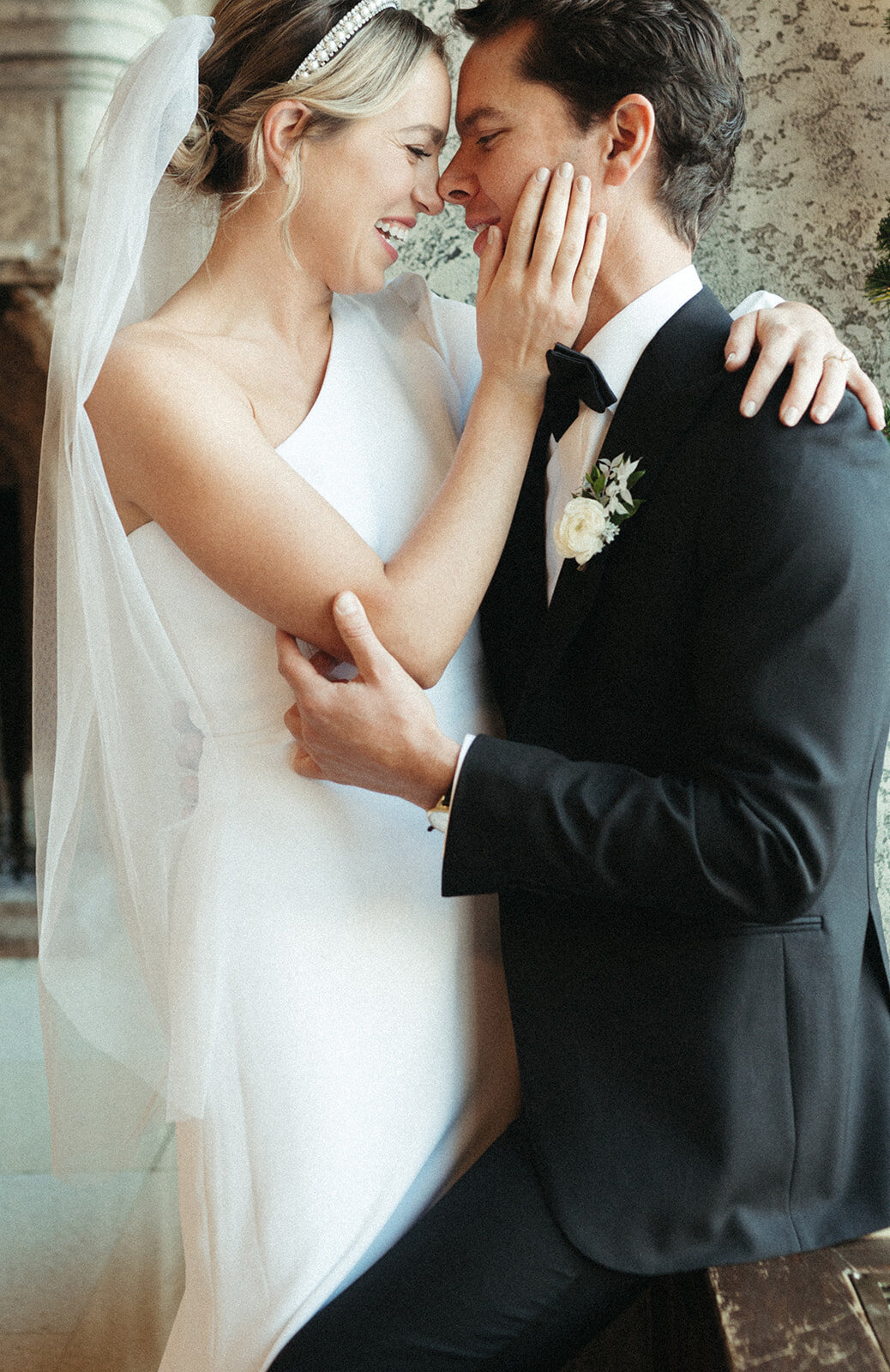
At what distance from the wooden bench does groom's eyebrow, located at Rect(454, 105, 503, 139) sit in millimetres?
1488

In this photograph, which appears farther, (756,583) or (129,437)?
(129,437)

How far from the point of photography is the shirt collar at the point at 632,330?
1.48 m

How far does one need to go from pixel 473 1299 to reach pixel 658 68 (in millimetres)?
1546

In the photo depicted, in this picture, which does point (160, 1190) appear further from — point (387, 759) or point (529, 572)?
point (529, 572)

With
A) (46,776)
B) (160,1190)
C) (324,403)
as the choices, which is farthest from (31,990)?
(324,403)

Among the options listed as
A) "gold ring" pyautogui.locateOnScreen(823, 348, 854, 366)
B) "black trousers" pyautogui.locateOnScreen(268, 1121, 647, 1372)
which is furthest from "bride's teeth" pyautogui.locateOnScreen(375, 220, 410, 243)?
"black trousers" pyautogui.locateOnScreen(268, 1121, 647, 1372)

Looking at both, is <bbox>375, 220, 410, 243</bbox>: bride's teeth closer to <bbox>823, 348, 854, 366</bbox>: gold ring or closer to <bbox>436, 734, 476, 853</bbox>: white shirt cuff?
<bbox>823, 348, 854, 366</bbox>: gold ring

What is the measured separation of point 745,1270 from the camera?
4.41ft

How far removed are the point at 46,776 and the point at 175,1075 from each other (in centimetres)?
46

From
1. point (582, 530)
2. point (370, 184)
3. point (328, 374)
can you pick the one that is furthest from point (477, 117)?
point (582, 530)

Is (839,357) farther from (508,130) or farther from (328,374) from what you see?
(328,374)

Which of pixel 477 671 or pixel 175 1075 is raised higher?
pixel 477 671

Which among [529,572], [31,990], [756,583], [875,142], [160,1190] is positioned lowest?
[31,990]

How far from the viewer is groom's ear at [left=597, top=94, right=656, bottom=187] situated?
4.84 ft
